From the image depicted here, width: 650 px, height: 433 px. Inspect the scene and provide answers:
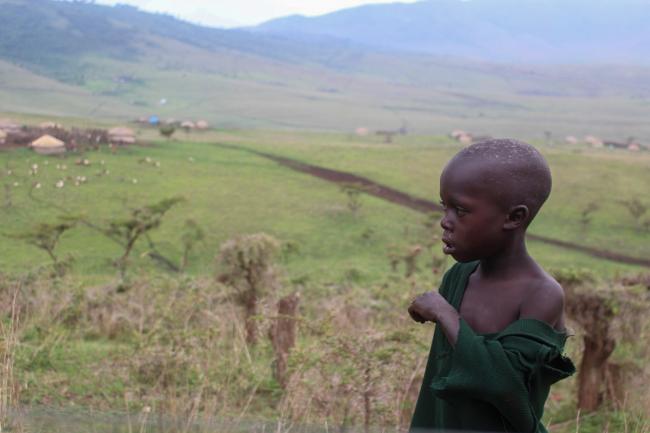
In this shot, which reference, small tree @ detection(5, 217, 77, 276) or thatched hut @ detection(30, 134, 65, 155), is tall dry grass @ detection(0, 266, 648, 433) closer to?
small tree @ detection(5, 217, 77, 276)

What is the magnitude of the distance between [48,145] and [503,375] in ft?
74.9

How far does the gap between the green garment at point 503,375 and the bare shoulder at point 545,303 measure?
37mm

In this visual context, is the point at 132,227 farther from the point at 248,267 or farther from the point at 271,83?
the point at 271,83

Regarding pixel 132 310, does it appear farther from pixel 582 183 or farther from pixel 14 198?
pixel 582 183

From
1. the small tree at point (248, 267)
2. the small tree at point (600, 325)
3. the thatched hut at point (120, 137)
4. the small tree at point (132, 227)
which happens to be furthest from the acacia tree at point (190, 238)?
the small tree at point (600, 325)

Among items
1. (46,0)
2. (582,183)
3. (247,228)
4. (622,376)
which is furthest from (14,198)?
(582,183)

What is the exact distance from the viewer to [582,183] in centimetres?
3506

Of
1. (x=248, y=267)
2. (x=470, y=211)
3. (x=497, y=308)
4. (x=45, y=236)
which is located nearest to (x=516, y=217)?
(x=470, y=211)

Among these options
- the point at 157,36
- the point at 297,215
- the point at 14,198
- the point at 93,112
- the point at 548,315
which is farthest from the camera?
the point at 157,36

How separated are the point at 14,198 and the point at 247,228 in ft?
28.6

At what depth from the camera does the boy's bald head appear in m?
1.60

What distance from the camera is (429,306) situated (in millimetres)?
1639

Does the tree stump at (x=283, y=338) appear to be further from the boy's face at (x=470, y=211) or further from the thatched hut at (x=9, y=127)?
the thatched hut at (x=9, y=127)

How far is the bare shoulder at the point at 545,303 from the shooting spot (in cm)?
161
